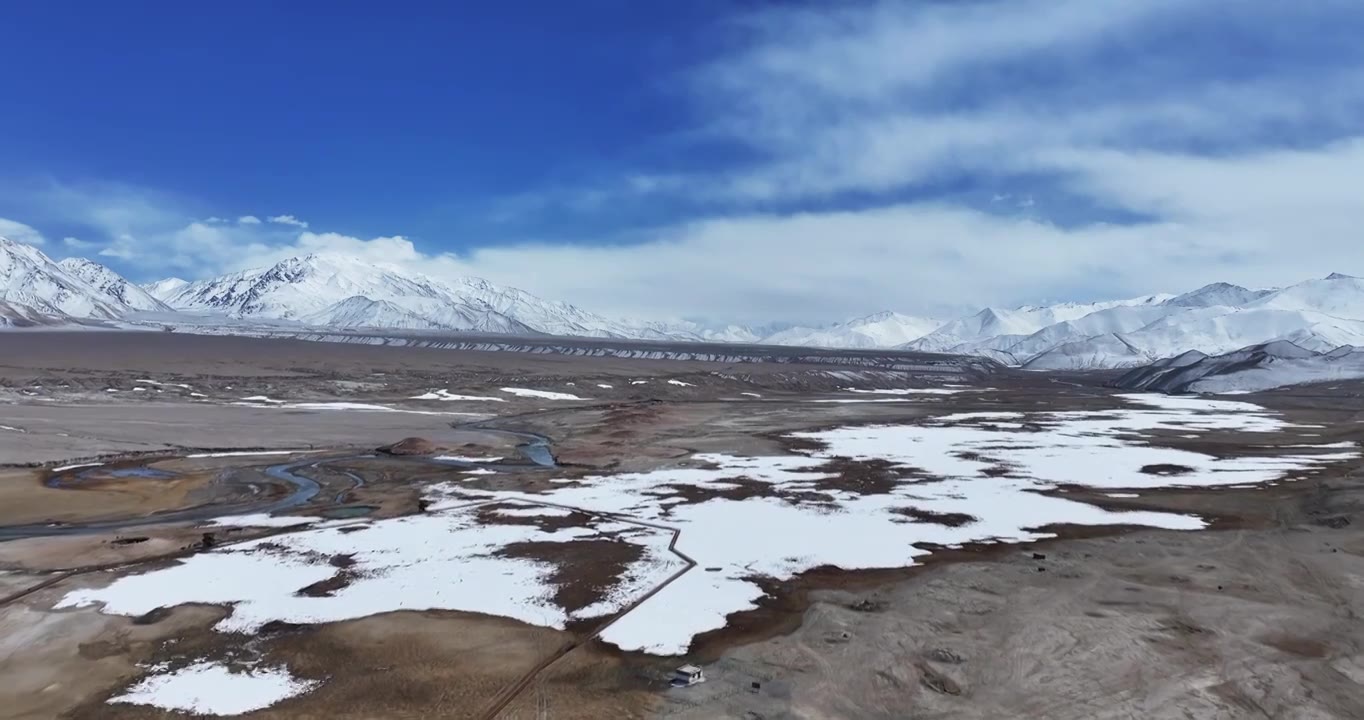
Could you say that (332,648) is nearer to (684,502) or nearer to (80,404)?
(684,502)

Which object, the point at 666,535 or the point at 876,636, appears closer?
Answer: the point at 876,636

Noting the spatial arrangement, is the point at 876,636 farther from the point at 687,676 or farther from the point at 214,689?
the point at 214,689

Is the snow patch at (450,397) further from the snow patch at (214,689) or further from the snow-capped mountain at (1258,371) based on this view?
the snow-capped mountain at (1258,371)

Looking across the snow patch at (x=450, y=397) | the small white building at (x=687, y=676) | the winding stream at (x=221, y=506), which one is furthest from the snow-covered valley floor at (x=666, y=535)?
the snow patch at (x=450, y=397)

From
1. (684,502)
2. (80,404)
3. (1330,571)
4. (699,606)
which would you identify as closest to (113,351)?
(80,404)

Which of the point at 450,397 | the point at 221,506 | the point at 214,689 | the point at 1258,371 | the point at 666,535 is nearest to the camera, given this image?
the point at 214,689

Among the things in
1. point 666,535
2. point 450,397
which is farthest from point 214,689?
point 450,397

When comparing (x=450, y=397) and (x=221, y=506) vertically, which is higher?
(x=450, y=397)

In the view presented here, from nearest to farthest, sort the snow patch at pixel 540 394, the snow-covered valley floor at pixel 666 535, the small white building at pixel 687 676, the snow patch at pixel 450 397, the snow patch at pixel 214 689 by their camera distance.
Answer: the snow patch at pixel 214 689 < the small white building at pixel 687 676 < the snow-covered valley floor at pixel 666 535 < the snow patch at pixel 450 397 < the snow patch at pixel 540 394
